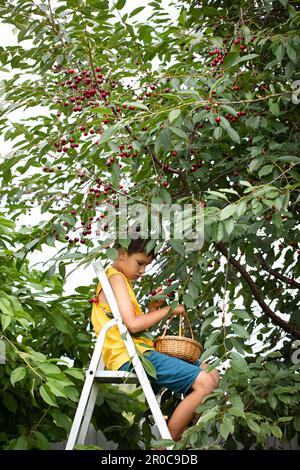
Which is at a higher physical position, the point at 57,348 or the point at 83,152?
the point at 83,152

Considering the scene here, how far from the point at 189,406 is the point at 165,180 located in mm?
809

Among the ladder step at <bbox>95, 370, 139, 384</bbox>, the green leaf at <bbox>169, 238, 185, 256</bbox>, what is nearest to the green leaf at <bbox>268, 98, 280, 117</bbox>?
→ the green leaf at <bbox>169, 238, 185, 256</bbox>

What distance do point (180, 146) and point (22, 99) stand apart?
0.60m

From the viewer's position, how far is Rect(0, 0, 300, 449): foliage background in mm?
2750

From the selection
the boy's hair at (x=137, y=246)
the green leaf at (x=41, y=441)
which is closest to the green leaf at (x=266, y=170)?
the boy's hair at (x=137, y=246)

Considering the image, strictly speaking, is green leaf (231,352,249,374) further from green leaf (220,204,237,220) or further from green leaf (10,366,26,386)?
green leaf (10,366,26,386)

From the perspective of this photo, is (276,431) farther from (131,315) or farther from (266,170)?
(266,170)

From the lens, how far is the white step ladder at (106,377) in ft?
8.92

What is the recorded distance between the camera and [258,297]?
3.31m

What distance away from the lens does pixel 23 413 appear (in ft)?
11.4

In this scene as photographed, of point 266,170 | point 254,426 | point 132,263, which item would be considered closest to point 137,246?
point 132,263

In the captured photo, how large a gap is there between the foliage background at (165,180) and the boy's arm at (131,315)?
0.38ft
